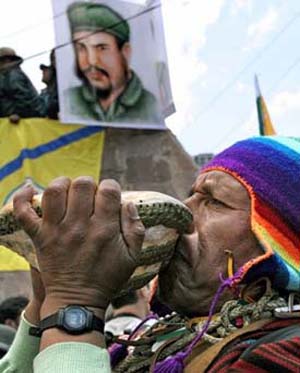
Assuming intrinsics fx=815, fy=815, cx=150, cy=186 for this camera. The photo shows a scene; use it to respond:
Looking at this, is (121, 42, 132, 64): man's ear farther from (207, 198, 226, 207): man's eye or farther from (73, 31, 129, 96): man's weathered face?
(207, 198, 226, 207): man's eye

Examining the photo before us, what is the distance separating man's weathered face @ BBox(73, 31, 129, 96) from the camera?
6605 mm

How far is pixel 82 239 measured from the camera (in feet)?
4.02

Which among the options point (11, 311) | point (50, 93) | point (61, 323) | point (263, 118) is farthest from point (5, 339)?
point (263, 118)

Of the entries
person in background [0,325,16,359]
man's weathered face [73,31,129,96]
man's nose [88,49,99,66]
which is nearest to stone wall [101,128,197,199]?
man's weathered face [73,31,129,96]

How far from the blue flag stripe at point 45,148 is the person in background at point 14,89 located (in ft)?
0.94

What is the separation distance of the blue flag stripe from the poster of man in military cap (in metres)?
0.18

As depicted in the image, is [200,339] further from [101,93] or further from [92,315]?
[101,93]

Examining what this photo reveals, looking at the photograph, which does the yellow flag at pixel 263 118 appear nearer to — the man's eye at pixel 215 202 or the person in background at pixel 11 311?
the person in background at pixel 11 311

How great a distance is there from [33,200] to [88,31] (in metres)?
5.52

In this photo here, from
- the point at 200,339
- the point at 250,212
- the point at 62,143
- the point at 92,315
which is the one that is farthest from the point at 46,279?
the point at 62,143

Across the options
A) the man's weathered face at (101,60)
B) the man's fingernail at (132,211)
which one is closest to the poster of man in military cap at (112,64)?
the man's weathered face at (101,60)

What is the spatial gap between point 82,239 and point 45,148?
18.0 ft

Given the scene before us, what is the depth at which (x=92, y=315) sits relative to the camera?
4.05ft

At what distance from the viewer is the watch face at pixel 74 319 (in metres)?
1.21
